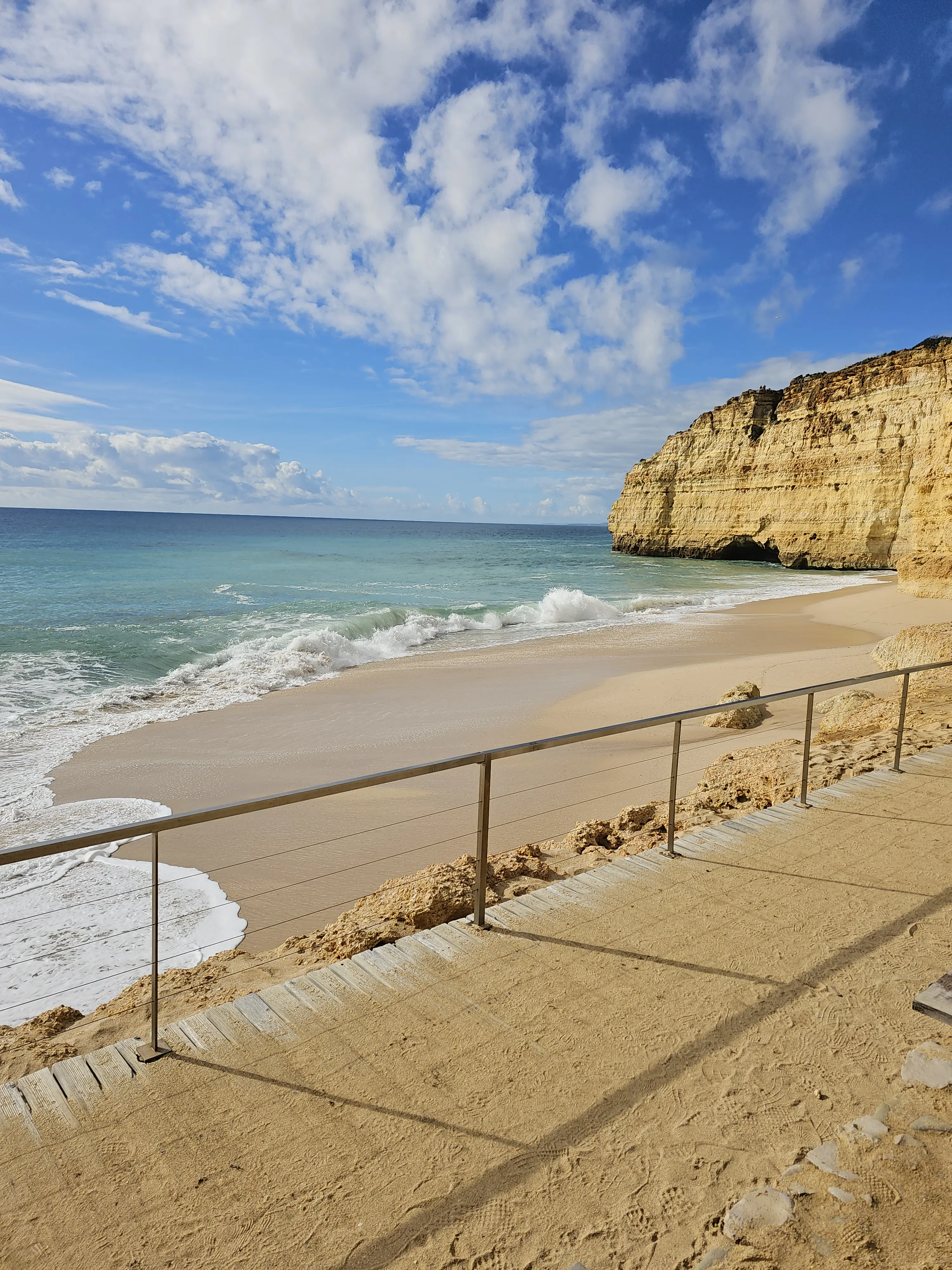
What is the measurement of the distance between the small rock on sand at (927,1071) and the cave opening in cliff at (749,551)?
49831 mm

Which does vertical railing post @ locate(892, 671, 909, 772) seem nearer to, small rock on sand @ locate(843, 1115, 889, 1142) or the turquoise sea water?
small rock on sand @ locate(843, 1115, 889, 1142)

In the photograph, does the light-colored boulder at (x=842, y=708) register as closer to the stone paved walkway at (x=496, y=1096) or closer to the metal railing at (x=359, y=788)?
the metal railing at (x=359, y=788)

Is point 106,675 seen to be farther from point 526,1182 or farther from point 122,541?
point 122,541

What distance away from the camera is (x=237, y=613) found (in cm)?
2545

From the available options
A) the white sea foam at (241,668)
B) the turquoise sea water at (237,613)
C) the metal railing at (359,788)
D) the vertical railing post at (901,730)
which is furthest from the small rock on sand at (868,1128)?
the turquoise sea water at (237,613)

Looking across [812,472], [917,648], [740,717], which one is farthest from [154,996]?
[812,472]

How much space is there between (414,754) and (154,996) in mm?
6430

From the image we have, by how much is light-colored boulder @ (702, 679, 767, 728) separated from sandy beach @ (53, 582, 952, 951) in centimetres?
19

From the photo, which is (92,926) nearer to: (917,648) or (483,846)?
(483,846)

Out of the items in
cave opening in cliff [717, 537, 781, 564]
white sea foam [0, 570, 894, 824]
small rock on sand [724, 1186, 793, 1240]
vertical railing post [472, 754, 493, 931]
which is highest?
cave opening in cliff [717, 537, 781, 564]

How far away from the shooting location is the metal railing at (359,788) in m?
2.51

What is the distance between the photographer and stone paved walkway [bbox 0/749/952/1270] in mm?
2082

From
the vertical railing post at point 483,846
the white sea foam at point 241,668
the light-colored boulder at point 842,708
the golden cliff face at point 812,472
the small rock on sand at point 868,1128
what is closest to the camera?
the small rock on sand at point 868,1128

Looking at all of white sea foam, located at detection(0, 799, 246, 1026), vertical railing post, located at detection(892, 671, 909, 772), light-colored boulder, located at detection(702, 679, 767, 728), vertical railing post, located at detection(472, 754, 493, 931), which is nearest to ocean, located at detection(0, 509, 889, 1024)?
white sea foam, located at detection(0, 799, 246, 1026)
